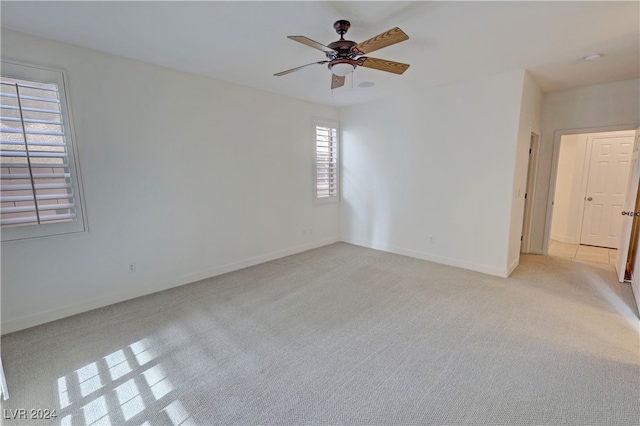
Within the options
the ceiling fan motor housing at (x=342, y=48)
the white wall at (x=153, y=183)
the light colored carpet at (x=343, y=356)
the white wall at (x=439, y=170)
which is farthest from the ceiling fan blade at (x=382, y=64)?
the light colored carpet at (x=343, y=356)

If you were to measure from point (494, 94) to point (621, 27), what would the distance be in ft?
4.09

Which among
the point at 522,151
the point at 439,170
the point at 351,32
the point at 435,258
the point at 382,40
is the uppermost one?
the point at 351,32

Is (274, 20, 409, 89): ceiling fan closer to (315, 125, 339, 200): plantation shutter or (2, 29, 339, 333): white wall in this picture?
(2, 29, 339, 333): white wall

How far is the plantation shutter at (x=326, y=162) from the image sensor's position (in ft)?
16.8

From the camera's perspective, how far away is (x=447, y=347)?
7.56 feet

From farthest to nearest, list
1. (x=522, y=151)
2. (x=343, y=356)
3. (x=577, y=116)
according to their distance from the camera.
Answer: (x=577, y=116), (x=522, y=151), (x=343, y=356)

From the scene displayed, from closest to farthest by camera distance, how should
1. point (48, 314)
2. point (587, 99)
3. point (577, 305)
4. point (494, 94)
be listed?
point (48, 314) < point (577, 305) < point (494, 94) < point (587, 99)

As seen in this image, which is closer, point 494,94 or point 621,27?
point 621,27

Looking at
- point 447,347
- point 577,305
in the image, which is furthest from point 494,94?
point 447,347

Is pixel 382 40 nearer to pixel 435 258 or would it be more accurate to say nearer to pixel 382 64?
pixel 382 64

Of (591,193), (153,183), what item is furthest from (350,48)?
(591,193)

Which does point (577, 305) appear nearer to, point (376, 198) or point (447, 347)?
point (447, 347)

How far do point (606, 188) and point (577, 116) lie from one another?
1.75 meters

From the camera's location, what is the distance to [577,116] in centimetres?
418
